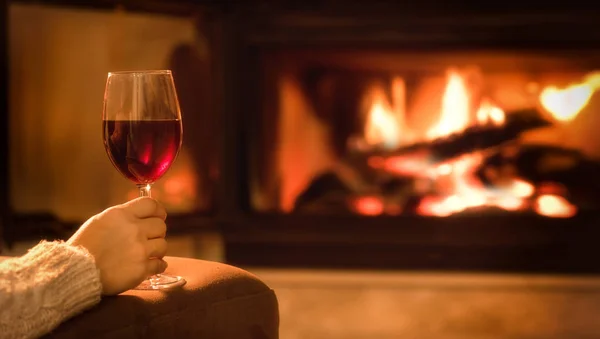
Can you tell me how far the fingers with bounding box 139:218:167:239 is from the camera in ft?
2.72

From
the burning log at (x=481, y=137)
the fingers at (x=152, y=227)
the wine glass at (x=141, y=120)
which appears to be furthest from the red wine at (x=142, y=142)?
the burning log at (x=481, y=137)

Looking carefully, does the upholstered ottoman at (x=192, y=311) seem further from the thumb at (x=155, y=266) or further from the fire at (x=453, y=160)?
the fire at (x=453, y=160)

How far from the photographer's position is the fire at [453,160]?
2.25m

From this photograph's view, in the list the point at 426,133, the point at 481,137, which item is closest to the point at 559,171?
the point at 481,137

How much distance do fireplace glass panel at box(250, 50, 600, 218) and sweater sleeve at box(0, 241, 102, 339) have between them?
1494 mm

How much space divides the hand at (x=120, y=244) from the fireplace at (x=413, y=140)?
143cm

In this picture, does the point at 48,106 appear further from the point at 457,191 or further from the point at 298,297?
the point at 457,191

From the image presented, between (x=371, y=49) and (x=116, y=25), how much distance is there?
2.11ft

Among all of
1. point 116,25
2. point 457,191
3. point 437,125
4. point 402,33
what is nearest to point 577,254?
point 457,191

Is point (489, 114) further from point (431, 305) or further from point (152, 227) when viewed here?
point (152, 227)

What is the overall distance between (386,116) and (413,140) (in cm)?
9

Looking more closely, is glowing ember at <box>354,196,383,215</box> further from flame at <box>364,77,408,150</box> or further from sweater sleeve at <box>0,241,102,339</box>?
sweater sleeve at <box>0,241,102,339</box>

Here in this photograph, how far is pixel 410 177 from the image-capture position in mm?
2285

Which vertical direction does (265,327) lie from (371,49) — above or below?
below
